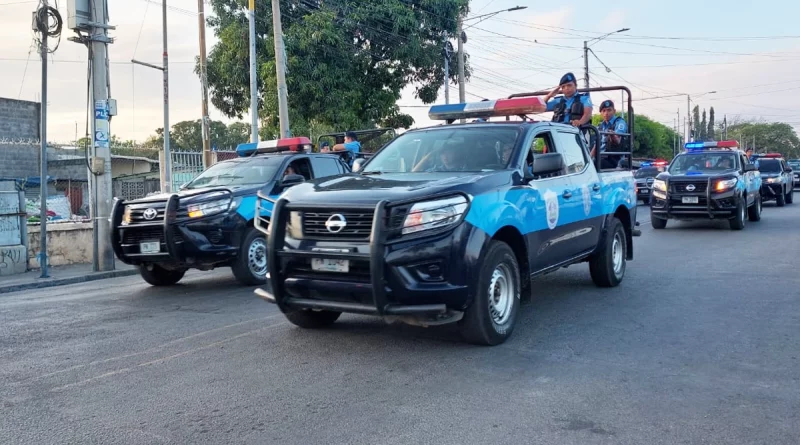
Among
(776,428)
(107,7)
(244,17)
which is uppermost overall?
(244,17)

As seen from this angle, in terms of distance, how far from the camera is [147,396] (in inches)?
182

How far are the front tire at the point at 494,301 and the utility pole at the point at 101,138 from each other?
27.7 ft

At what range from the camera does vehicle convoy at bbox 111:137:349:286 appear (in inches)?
344

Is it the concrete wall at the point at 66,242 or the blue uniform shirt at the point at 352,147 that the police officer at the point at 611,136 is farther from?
the concrete wall at the point at 66,242

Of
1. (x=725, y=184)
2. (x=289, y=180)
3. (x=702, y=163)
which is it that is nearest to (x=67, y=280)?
(x=289, y=180)

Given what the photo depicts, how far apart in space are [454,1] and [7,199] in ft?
64.6

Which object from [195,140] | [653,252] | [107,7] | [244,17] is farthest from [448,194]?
[195,140]

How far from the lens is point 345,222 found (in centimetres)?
521

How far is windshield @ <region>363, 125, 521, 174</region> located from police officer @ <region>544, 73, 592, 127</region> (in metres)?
3.10

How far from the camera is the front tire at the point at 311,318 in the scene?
6.28m

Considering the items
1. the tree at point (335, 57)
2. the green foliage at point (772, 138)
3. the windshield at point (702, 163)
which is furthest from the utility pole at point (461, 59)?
the green foliage at point (772, 138)

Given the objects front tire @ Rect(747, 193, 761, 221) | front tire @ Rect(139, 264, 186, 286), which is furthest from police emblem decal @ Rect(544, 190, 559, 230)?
front tire @ Rect(747, 193, 761, 221)

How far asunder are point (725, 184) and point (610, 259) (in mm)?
8928

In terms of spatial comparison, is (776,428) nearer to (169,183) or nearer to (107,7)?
(107,7)
